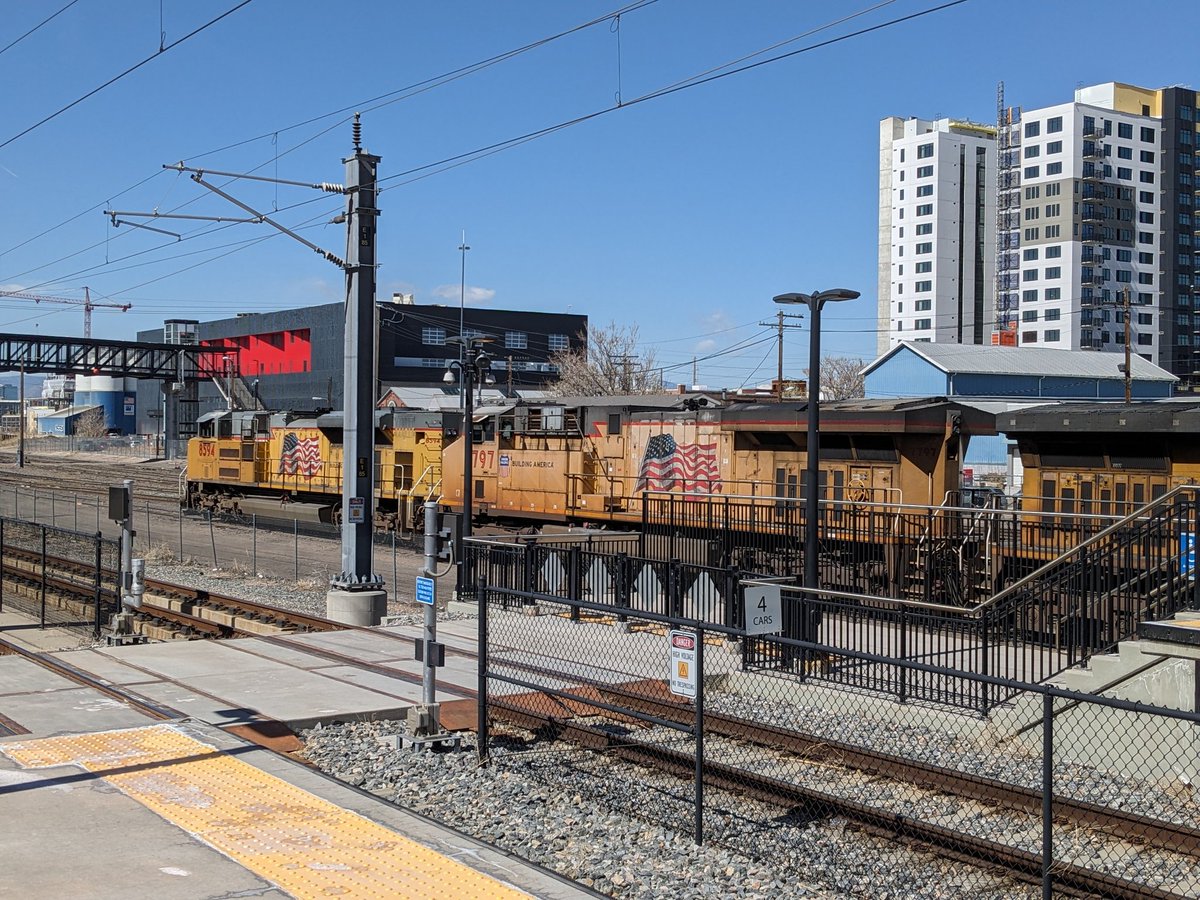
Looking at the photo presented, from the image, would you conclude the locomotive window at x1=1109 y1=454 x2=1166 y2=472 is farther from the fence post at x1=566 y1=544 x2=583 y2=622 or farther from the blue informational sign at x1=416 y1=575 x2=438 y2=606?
the blue informational sign at x1=416 y1=575 x2=438 y2=606

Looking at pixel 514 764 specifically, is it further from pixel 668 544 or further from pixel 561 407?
pixel 561 407

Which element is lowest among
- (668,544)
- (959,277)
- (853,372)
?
(668,544)

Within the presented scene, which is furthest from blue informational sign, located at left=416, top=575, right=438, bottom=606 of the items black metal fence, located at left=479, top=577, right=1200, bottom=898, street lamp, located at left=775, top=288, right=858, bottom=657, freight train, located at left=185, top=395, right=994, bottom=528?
freight train, located at left=185, top=395, right=994, bottom=528

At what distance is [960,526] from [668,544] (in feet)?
18.4

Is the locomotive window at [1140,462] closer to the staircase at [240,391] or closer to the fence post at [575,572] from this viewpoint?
the fence post at [575,572]

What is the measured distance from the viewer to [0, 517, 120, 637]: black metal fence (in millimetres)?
20625

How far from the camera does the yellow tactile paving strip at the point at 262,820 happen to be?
7711 mm

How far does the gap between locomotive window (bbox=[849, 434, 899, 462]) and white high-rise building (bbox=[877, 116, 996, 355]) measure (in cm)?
8913

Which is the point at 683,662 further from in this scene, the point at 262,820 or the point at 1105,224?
the point at 1105,224

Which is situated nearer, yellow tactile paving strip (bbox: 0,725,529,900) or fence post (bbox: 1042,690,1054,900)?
fence post (bbox: 1042,690,1054,900)

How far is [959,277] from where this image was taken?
111438 mm

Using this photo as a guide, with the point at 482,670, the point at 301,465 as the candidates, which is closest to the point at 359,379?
the point at 482,670

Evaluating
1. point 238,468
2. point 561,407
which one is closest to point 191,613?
point 561,407

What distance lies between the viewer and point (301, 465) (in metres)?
42.2
